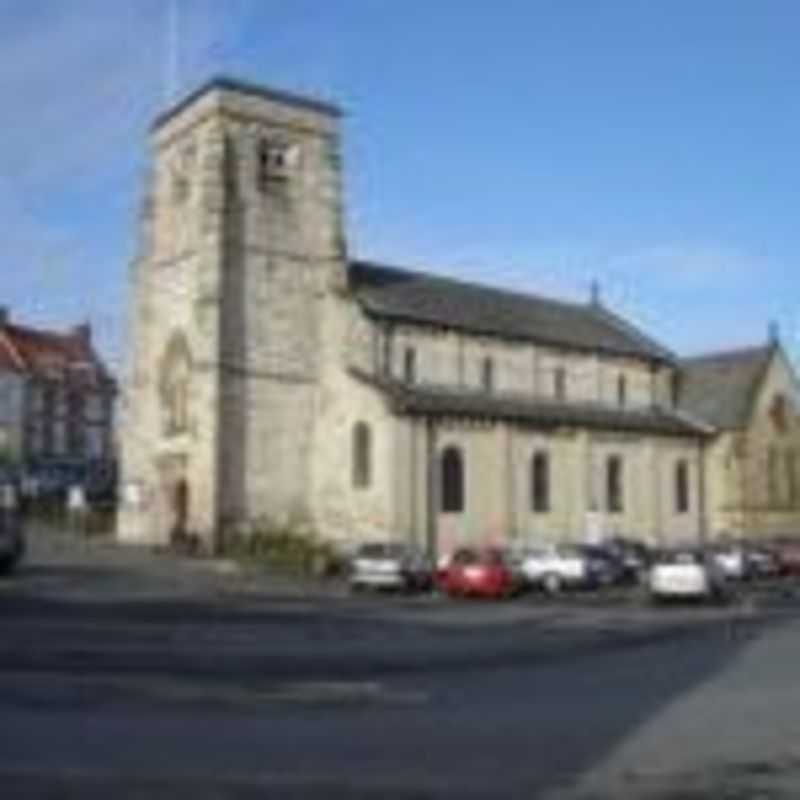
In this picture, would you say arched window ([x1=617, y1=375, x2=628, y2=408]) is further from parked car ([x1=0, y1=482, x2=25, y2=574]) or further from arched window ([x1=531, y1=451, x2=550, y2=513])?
parked car ([x1=0, y1=482, x2=25, y2=574])

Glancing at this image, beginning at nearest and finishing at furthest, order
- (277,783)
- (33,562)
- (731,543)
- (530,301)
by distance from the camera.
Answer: (277,783), (33,562), (731,543), (530,301)

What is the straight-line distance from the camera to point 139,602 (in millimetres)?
39531

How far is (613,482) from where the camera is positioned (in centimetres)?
7700

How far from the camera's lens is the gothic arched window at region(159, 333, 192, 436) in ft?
228

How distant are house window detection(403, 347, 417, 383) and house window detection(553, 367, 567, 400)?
9.36 m

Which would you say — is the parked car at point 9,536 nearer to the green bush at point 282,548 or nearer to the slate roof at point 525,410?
the green bush at point 282,548

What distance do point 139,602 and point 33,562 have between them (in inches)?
705

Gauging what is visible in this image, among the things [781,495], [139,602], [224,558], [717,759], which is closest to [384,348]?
[224,558]

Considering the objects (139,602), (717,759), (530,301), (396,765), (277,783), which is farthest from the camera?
(530,301)

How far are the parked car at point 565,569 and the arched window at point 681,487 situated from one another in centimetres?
2091

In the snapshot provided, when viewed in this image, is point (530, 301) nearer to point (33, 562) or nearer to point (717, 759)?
point (33, 562)

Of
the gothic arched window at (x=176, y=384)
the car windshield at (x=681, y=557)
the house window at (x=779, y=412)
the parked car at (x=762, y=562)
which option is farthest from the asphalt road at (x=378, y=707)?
the house window at (x=779, y=412)

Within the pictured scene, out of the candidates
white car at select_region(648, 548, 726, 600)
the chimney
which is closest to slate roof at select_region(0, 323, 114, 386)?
the chimney

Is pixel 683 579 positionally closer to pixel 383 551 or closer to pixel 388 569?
pixel 388 569
